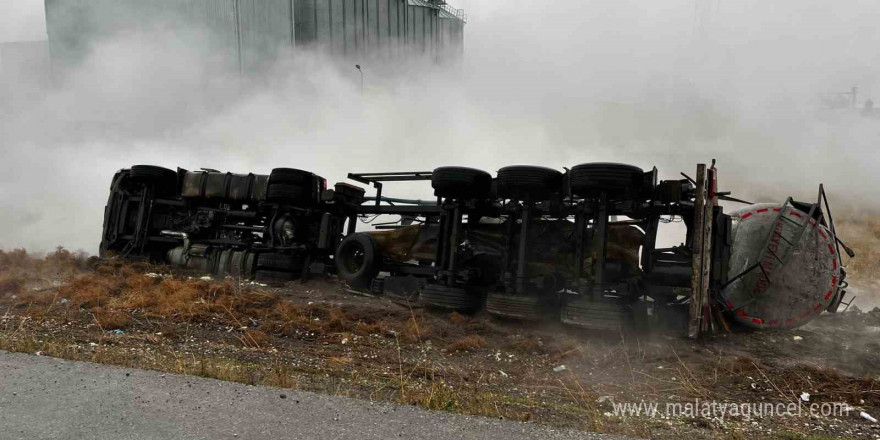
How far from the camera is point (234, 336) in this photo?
471 cm

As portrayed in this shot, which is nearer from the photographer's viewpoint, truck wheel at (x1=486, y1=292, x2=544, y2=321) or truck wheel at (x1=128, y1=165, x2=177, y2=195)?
truck wheel at (x1=486, y1=292, x2=544, y2=321)

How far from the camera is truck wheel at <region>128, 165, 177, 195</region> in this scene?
9320 mm

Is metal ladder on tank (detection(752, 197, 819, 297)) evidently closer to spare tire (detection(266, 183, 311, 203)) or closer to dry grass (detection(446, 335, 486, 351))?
dry grass (detection(446, 335, 486, 351))

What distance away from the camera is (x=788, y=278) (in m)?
5.35

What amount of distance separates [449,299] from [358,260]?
7.49 ft

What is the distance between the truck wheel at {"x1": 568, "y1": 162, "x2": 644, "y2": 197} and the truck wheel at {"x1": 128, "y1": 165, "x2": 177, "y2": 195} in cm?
738

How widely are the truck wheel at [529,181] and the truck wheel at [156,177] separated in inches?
256

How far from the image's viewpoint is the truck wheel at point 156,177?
932cm

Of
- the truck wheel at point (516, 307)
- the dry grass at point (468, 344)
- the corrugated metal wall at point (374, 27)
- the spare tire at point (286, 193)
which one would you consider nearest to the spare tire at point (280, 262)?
the spare tire at point (286, 193)

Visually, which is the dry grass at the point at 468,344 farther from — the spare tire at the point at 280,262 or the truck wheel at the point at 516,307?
the spare tire at the point at 280,262

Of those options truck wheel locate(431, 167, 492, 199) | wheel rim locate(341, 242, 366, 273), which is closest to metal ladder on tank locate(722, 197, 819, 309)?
truck wheel locate(431, 167, 492, 199)

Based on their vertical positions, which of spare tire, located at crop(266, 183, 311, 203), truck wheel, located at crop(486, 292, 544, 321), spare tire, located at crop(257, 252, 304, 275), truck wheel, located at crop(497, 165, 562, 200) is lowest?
spare tire, located at crop(257, 252, 304, 275)

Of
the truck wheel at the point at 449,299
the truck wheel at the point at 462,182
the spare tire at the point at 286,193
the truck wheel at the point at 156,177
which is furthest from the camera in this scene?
the truck wheel at the point at 156,177

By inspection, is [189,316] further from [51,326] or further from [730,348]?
[730,348]
